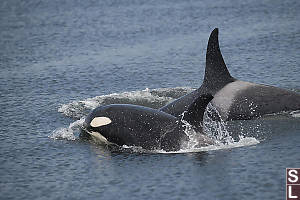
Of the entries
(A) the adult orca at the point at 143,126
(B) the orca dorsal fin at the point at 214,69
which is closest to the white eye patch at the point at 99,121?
(A) the adult orca at the point at 143,126

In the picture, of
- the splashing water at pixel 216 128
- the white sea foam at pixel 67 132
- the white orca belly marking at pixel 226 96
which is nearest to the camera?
the splashing water at pixel 216 128

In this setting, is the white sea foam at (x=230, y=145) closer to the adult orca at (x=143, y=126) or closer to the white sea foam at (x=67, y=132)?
the adult orca at (x=143, y=126)

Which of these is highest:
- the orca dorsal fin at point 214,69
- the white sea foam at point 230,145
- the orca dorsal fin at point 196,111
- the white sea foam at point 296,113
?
the orca dorsal fin at point 214,69

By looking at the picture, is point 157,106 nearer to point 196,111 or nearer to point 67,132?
point 67,132

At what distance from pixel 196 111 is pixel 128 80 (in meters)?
9.69

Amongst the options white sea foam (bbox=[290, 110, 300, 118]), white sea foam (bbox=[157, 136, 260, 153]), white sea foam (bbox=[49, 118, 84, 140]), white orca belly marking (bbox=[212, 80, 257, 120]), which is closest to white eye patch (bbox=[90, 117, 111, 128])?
white sea foam (bbox=[49, 118, 84, 140])

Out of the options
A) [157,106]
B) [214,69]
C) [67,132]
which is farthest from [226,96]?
[67,132]

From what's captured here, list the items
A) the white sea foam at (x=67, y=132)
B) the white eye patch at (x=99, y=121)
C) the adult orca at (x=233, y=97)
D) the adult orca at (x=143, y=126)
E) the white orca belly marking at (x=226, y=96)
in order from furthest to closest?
the white orca belly marking at (x=226, y=96)
the adult orca at (x=233, y=97)
the white sea foam at (x=67, y=132)
the white eye patch at (x=99, y=121)
the adult orca at (x=143, y=126)

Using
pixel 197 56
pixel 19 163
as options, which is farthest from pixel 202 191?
pixel 197 56

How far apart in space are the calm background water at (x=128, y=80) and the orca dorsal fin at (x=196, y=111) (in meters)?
0.80

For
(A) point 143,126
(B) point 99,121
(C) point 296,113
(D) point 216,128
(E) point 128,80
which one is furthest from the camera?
(E) point 128,80

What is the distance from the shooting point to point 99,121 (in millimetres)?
15711

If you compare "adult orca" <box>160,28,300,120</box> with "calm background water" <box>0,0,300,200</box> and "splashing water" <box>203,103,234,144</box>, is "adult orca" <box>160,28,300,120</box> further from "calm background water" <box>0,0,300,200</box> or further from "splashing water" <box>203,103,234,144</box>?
"calm background water" <box>0,0,300,200</box>

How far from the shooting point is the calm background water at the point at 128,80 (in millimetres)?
13650
